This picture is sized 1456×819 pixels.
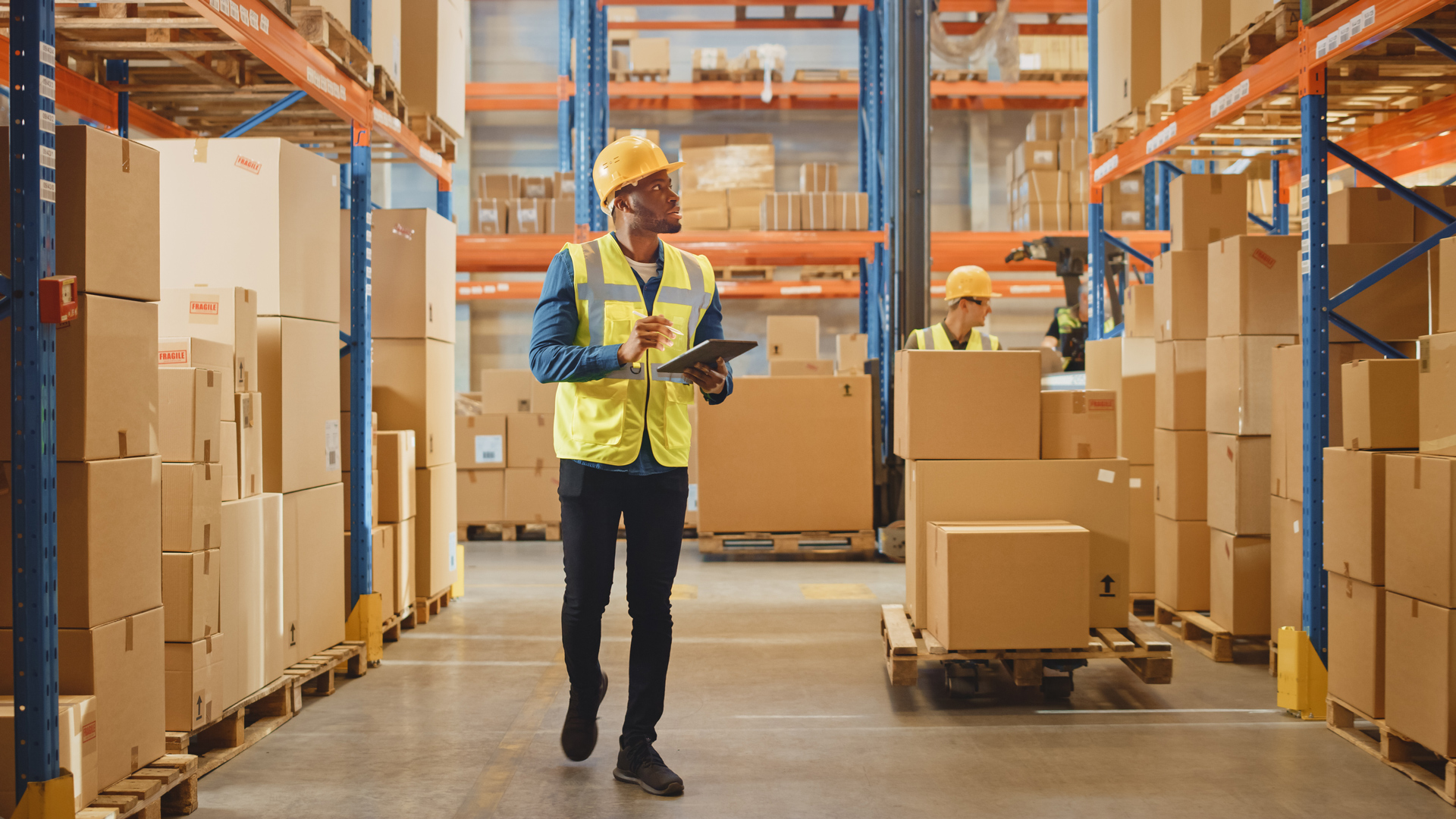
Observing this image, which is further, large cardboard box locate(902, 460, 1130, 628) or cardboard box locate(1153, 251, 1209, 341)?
cardboard box locate(1153, 251, 1209, 341)

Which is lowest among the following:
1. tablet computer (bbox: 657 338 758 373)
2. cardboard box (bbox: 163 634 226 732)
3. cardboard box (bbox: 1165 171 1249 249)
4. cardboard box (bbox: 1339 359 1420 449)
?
cardboard box (bbox: 163 634 226 732)

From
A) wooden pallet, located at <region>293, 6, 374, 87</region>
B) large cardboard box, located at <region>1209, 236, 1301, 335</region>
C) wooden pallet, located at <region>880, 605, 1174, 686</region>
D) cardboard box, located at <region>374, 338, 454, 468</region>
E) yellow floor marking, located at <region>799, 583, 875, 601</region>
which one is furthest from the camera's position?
yellow floor marking, located at <region>799, 583, 875, 601</region>

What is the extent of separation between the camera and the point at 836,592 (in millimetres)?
7035

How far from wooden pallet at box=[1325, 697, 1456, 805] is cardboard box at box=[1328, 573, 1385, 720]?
0.19 feet

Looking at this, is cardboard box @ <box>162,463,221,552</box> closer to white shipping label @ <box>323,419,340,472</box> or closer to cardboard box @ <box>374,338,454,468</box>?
white shipping label @ <box>323,419,340,472</box>

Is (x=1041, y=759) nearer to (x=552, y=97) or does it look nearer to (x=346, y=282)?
(x=346, y=282)

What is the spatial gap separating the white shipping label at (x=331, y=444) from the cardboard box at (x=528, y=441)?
15.6ft

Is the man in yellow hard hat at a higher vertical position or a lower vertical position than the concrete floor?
→ higher

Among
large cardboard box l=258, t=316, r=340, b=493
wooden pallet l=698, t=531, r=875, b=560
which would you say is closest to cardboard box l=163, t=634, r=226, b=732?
large cardboard box l=258, t=316, r=340, b=493

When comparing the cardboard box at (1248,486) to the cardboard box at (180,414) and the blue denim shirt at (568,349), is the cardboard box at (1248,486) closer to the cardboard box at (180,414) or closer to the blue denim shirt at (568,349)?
the blue denim shirt at (568,349)

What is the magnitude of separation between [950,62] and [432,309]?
814 centimetres

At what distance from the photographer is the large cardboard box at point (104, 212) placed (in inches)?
109

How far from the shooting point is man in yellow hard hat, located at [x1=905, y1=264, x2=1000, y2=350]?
5.94 meters

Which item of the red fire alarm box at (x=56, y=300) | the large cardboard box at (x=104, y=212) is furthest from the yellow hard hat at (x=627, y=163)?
the red fire alarm box at (x=56, y=300)
